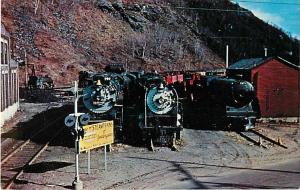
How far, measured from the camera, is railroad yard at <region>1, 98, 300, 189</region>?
1096cm

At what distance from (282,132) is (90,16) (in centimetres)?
1189

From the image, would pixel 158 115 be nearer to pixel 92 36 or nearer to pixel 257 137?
pixel 257 137

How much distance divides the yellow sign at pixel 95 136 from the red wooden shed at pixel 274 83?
10.7 m

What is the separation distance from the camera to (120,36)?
2700 centimetres

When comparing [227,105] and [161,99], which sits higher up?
[161,99]

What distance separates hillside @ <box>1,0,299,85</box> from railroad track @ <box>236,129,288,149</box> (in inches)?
324

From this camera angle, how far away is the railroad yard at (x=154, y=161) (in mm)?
10961

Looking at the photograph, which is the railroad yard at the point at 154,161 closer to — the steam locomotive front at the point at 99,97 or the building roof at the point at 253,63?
the steam locomotive front at the point at 99,97

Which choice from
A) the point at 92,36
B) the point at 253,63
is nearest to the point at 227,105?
the point at 253,63

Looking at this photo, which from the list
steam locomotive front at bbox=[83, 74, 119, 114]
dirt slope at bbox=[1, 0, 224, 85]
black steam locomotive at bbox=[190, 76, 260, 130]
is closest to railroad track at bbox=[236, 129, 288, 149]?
black steam locomotive at bbox=[190, 76, 260, 130]

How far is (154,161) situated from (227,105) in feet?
21.7

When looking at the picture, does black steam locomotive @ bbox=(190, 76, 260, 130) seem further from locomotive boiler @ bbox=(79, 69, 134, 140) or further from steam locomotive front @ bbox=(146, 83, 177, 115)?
locomotive boiler @ bbox=(79, 69, 134, 140)

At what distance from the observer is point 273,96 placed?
22.2m

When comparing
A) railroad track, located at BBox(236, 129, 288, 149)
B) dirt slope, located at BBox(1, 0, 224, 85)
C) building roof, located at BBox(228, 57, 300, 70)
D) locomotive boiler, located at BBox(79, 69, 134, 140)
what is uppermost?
dirt slope, located at BBox(1, 0, 224, 85)
